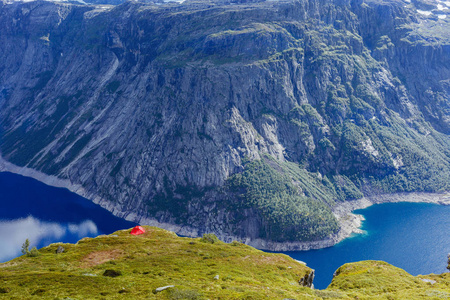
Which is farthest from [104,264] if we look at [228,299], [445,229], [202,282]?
[445,229]

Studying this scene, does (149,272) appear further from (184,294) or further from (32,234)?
(32,234)

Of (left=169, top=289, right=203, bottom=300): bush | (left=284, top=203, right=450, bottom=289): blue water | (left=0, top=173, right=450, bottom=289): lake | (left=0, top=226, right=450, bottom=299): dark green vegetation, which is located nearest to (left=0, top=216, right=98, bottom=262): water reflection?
(left=0, top=173, right=450, bottom=289): lake

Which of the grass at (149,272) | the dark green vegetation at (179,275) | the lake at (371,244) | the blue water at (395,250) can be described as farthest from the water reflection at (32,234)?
the dark green vegetation at (179,275)

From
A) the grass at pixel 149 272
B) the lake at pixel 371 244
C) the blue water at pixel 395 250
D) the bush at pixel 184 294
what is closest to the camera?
the bush at pixel 184 294

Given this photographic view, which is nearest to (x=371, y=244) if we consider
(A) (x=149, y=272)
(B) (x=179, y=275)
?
(B) (x=179, y=275)

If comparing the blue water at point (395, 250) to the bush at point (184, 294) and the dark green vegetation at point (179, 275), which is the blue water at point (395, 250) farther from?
the bush at point (184, 294)

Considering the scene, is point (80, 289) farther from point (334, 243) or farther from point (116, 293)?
point (334, 243)
